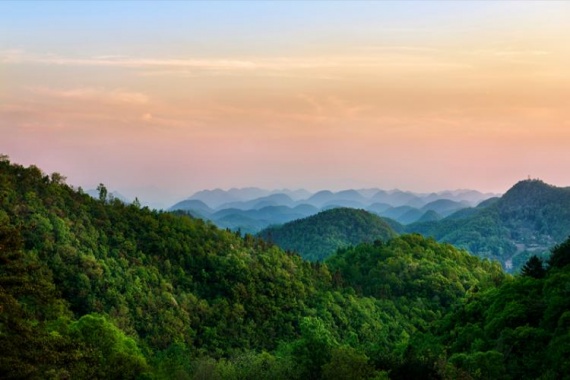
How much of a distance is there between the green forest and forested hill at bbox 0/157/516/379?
21cm

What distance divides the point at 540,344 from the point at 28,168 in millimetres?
62938

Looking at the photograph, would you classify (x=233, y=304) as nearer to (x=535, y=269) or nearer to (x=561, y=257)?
(x=535, y=269)

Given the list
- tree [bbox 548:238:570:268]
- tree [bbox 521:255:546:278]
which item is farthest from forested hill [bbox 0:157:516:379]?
tree [bbox 548:238:570:268]

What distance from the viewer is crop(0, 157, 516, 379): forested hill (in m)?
42.8

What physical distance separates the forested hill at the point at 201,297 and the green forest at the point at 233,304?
21cm

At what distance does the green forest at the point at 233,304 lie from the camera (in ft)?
113

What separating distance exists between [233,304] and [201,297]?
171 inches

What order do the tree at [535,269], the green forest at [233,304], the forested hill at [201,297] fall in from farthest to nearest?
the tree at [535,269] → the forested hill at [201,297] → the green forest at [233,304]

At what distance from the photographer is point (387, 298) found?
101 meters

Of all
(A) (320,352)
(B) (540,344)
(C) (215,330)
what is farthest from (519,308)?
(C) (215,330)

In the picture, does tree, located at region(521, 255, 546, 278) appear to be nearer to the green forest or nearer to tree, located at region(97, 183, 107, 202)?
the green forest

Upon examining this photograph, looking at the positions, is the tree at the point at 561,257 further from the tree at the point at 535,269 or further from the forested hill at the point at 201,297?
the forested hill at the point at 201,297

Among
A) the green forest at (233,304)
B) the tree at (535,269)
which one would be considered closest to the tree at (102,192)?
the green forest at (233,304)

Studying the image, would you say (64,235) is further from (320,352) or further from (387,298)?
(387,298)
